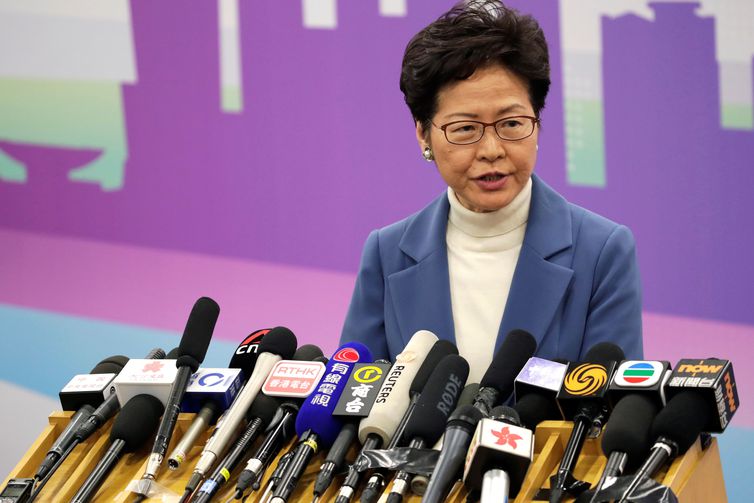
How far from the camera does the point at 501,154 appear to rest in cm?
226

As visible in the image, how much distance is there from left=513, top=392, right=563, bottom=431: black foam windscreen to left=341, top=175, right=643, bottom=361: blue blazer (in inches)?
20.2

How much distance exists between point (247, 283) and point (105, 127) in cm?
85

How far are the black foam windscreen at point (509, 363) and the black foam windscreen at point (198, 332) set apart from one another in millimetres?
481

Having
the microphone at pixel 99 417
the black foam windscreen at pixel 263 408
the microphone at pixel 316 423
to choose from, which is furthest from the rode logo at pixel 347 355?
the microphone at pixel 99 417

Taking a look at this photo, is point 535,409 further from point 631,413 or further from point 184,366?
point 184,366

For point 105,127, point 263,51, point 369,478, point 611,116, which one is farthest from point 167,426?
point 105,127

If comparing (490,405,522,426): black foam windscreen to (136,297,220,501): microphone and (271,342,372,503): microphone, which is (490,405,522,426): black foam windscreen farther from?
(136,297,220,501): microphone

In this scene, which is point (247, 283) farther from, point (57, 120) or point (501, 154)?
point (501, 154)

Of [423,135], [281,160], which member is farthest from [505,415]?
[281,160]

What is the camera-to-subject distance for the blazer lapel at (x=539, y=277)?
2.35m

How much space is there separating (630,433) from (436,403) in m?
0.30

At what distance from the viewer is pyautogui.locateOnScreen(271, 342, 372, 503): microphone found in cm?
171

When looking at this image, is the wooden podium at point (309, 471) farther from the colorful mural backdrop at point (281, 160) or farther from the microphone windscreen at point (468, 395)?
the colorful mural backdrop at point (281, 160)

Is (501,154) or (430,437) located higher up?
(501,154)
